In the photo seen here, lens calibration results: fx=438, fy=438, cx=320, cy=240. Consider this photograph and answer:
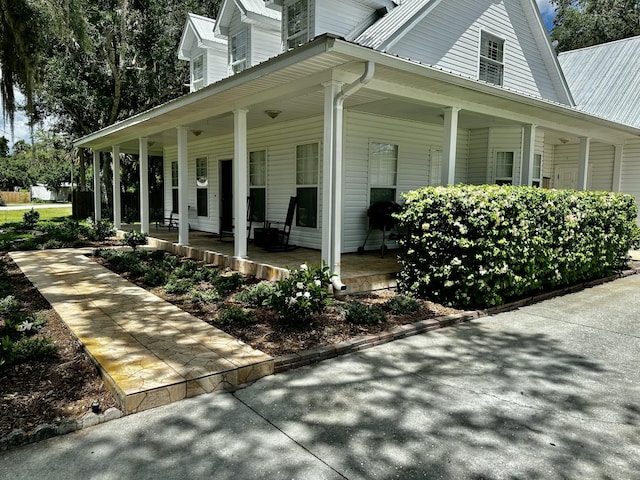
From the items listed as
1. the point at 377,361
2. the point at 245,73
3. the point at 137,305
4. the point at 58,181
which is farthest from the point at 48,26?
the point at 58,181

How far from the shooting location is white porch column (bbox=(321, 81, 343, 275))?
17.1ft

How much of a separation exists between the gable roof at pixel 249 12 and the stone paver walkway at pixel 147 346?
701cm

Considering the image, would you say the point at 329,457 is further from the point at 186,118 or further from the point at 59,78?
the point at 59,78

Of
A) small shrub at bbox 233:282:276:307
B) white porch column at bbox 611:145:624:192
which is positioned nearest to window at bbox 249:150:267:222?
small shrub at bbox 233:282:276:307

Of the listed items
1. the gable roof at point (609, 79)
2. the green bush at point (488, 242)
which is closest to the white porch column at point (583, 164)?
the gable roof at point (609, 79)

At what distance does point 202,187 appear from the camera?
1219 cm

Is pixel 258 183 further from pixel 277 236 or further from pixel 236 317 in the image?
pixel 236 317

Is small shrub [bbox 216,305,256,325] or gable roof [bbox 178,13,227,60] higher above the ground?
gable roof [bbox 178,13,227,60]

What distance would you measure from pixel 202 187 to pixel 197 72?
142 inches

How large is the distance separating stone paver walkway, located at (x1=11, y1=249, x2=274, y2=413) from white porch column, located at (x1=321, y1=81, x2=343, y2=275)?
6.09ft

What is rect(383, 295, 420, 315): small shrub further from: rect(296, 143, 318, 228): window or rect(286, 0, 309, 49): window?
rect(286, 0, 309, 49): window

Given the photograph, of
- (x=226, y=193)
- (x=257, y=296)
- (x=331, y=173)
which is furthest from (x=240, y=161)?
(x=226, y=193)

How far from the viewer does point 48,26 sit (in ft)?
25.5

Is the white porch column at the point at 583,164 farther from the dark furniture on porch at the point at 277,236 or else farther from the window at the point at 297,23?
the window at the point at 297,23
